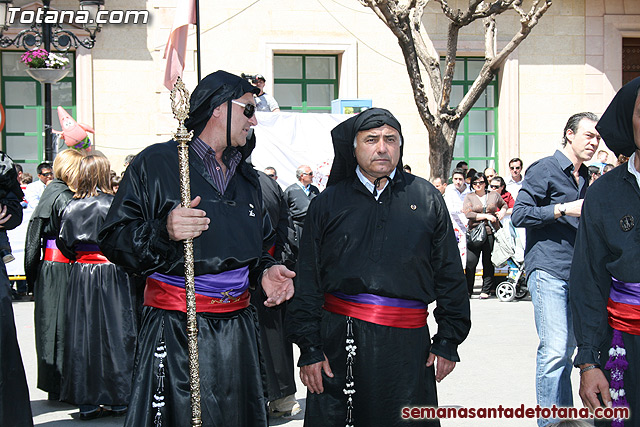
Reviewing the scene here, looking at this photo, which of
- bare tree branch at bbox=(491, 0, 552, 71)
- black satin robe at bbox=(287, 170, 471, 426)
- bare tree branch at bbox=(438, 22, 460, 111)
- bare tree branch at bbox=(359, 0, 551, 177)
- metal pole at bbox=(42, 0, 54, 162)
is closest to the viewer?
black satin robe at bbox=(287, 170, 471, 426)

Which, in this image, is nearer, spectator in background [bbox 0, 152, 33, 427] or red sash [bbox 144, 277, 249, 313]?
red sash [bbox 144, 277, 249, 313]

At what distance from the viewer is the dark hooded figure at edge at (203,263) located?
3.61m

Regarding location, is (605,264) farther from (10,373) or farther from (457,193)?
(457,193)

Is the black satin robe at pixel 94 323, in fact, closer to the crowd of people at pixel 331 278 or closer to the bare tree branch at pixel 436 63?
the crowd of people at pixel 331 278

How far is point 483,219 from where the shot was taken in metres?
13.6

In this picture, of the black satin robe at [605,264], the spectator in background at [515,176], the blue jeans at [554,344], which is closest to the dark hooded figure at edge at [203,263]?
the black satin robe at [605,264]

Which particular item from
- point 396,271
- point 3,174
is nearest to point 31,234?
point 3,174

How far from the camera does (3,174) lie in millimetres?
5242

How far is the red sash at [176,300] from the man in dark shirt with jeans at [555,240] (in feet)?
7.98

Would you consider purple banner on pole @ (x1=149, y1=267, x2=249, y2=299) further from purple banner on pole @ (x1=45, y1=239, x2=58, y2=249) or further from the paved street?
purple banner on pole @ (x1=45, y1=239, x2=58, y2=249)

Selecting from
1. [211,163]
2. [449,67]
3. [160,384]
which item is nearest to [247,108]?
[211,163]

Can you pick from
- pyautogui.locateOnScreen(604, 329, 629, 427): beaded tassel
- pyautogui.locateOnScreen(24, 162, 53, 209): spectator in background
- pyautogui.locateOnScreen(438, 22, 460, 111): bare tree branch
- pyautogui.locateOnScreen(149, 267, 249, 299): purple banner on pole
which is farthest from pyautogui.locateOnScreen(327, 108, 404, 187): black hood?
pyautogui.locateOnScreen(438, 22, 460, 111): bare tree branch

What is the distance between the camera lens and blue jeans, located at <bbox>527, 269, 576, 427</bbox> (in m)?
5.28

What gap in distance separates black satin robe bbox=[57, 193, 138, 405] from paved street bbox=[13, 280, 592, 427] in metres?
0.28
